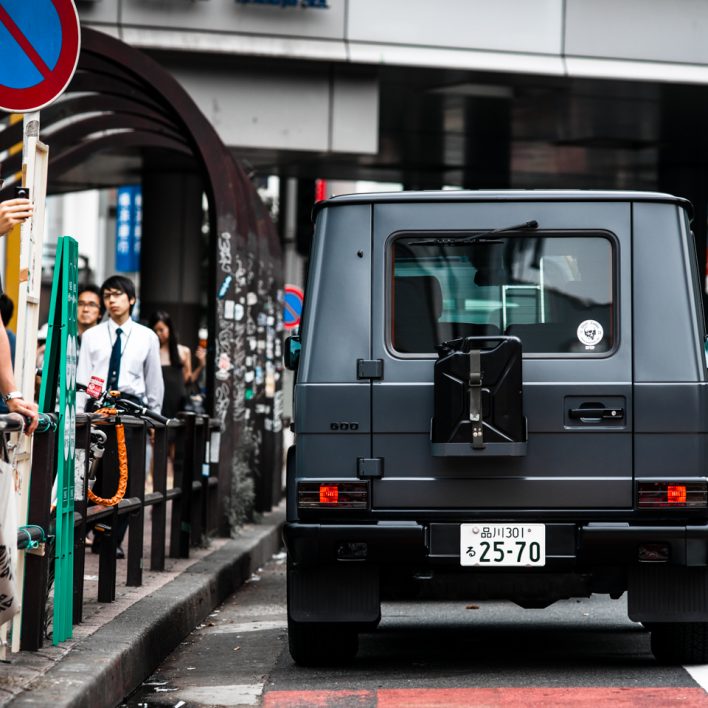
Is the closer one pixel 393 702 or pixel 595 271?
pixel 393 702

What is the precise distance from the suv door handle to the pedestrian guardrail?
2164 millimetres

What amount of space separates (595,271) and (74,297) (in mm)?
2237

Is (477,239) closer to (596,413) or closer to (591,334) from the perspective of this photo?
(591,334)

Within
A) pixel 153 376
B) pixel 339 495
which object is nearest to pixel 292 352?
pixel 339 495

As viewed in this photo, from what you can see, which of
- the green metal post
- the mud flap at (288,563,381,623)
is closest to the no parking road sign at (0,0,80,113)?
the green metal post

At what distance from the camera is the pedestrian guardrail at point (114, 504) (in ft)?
20.3

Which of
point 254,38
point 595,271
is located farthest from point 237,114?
point 595,271

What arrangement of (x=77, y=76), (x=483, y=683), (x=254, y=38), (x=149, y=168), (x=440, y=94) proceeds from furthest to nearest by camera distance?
(x=149, y=168) → (x=440, y=94) → (x=254, y=38) → (x=77, y=76) → (x=483, y=683)

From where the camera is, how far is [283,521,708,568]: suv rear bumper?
262 inches

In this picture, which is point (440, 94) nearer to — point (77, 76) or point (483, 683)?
point (77, 76)

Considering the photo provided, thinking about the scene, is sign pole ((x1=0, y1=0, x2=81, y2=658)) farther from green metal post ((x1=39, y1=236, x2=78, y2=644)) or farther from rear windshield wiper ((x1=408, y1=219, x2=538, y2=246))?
rear windshield wiper ((x1=408, y1=219, x2=538, y2=246))

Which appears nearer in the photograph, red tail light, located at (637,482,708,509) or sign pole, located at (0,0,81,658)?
sign pole, located at (0,0,81,658)

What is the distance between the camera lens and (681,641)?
275 inches

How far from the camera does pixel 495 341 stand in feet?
21.8
